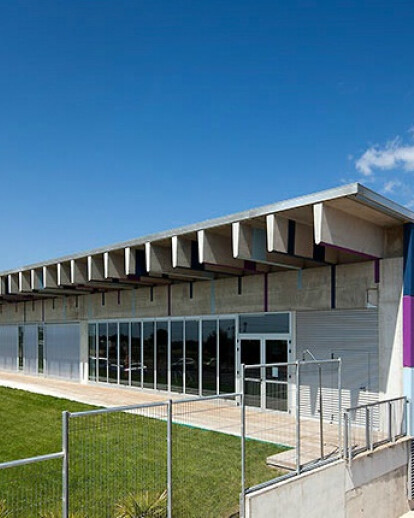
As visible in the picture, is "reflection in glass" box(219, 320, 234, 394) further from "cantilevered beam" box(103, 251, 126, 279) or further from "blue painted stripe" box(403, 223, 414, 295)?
"blue painted stripe" box(403, 223, 414, 295)

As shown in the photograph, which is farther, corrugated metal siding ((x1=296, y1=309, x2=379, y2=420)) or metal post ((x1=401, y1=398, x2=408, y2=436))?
corrugated metal siding ((x1=296, y1=309, x2=379, y2=420))

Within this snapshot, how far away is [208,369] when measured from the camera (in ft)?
53.3

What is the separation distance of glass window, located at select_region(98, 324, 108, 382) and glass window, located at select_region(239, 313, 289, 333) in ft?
27.4

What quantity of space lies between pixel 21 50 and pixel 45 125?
3.51 meters

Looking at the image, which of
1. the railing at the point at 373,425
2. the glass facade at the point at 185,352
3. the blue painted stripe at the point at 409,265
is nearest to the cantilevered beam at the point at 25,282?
the glass facade at the point at 185,352

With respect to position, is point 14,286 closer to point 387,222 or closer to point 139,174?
point 139,174

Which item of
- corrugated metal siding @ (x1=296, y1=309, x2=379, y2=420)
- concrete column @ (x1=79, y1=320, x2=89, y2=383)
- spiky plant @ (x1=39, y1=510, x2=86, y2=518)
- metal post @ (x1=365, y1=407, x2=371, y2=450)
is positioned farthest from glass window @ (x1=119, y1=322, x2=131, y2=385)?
spiky plant @ (x1=39, y1=510, x2=86, y2=518)

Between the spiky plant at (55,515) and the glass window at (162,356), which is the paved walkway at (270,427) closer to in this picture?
the spiky plant at (55,515)

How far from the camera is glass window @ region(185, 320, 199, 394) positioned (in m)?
16.7

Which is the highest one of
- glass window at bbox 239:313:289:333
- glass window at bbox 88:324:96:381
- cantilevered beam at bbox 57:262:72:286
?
cantilevered beam at bbox 57:262:72:286

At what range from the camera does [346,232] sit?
10578 mm

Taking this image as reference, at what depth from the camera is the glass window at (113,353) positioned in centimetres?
2081

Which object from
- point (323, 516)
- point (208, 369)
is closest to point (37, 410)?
point (208, 369)

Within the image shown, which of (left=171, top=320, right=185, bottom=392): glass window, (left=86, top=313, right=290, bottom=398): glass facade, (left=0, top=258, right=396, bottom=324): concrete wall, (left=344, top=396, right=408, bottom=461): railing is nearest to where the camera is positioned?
(left=344, top=396, right=408, bottom=461): railing
